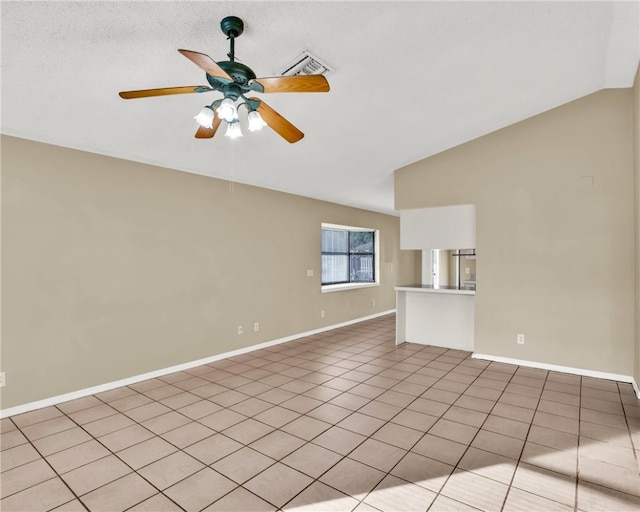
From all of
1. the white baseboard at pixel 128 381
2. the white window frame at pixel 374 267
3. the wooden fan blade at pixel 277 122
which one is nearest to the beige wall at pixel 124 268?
the white baseboard at pixel 128 381

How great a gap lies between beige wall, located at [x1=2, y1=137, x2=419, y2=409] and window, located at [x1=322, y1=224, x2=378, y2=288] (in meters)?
1.65

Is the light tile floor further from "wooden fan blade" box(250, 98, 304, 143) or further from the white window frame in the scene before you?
the white window frame

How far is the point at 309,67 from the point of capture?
2.57m

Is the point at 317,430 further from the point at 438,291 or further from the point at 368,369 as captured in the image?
the point at 438,291

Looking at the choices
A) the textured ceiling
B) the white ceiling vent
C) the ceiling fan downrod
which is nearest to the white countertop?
the textured ceiling

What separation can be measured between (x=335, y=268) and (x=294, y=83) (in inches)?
222

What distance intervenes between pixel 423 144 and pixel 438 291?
189 cm

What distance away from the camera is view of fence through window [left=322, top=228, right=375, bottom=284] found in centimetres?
711

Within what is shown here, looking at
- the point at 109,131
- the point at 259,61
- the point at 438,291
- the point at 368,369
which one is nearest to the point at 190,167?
the point at 109,131

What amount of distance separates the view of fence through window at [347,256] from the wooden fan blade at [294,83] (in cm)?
515

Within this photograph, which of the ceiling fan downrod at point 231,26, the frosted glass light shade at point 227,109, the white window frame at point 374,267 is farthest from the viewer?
the white window frame at point 374,267

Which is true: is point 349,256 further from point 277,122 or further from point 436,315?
point 277,122

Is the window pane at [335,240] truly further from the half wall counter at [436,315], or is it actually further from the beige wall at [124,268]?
the half wall counter at [436,315]

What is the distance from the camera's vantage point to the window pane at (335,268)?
7.04 metres
